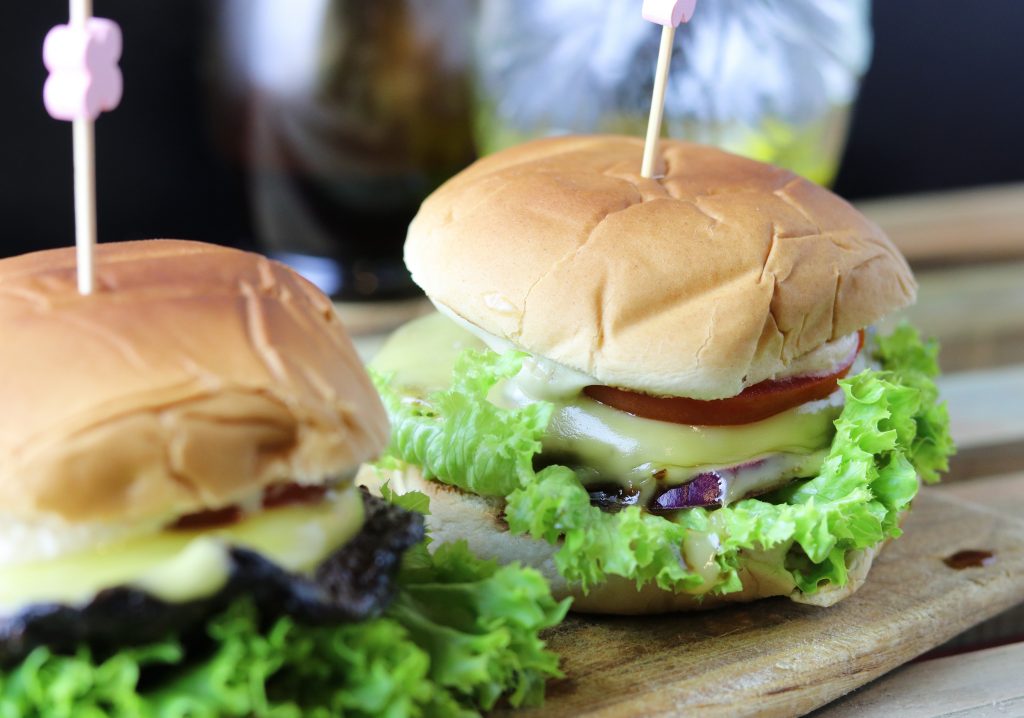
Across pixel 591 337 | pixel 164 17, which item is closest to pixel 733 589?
pixel 591 337

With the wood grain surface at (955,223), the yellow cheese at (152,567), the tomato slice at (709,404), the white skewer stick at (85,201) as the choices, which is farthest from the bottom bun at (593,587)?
the wood grain surface at (955,223)

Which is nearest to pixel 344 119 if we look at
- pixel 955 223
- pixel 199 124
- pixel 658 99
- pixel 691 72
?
pixel 199 124

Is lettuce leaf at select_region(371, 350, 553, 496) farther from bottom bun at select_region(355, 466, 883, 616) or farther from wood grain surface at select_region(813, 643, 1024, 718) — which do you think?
wood grain surface at select_region(813, 643, 1024, 718)

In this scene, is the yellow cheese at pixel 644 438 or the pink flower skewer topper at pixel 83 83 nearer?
the pink flower skewer topper at pixel 83 83

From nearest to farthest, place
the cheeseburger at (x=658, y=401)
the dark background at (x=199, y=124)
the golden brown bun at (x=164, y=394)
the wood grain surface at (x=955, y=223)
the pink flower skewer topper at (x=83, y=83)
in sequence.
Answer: the golden brown bun at (x=164, y=394)
the pink flower skewer topper at (x=83, y=83)
the cheeseburger at (x=658, y=401)
the dark background at (x=199, y=124)
the wood grain surface at (x=955, y=223)

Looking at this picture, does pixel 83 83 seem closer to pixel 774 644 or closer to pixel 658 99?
pixel 658 99

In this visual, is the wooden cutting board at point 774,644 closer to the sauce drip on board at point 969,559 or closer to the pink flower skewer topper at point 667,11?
the sauce drip on board at point 969,559
